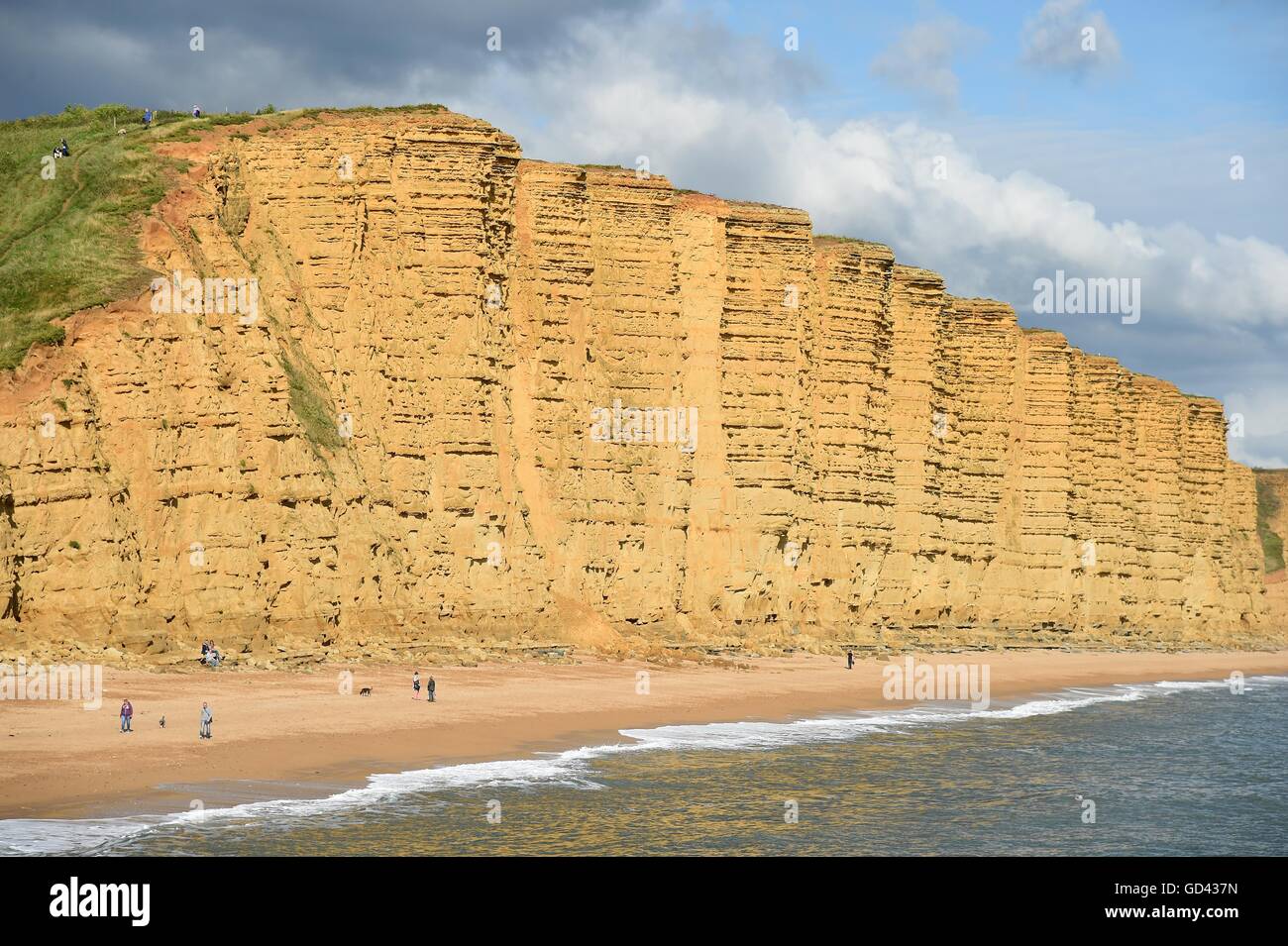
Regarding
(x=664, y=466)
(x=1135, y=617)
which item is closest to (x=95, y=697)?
(x=664, y=466)

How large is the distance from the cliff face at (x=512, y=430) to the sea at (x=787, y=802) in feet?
33.3

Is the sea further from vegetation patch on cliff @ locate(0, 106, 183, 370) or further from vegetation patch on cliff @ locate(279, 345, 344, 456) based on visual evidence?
vegetation patch on cliff @ locate(0, 106, 183, 370)

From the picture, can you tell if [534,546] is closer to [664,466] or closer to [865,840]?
[664,466]

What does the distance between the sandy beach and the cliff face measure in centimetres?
300

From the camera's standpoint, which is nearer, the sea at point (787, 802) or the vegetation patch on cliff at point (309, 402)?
the sea at point (787, 802)

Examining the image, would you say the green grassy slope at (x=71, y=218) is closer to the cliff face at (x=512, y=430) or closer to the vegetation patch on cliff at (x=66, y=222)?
the vegetation patch on cliff at (x=66, y=222)

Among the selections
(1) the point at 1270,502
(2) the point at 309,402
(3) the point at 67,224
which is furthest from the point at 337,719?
(1) the point at 1270,502

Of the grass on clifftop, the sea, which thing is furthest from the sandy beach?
the grass on clifftop

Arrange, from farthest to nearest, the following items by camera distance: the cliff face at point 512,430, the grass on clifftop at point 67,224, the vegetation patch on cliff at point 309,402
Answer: the vegetation patch on cliff at point 309,402, the grass on clifftop at point 67,224, the cliff face at point 512,430

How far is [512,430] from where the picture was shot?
42.7 m

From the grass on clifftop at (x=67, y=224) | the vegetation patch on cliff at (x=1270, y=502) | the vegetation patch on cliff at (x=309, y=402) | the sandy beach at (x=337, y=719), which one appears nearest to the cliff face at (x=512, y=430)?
the vegetation patch on cliff at (x=309, y=402)

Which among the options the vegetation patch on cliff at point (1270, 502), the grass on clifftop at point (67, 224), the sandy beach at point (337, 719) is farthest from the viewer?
the vegetation patch on cliff at point (1270, 502)

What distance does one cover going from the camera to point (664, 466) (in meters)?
46.3

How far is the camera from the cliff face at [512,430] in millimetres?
30797
